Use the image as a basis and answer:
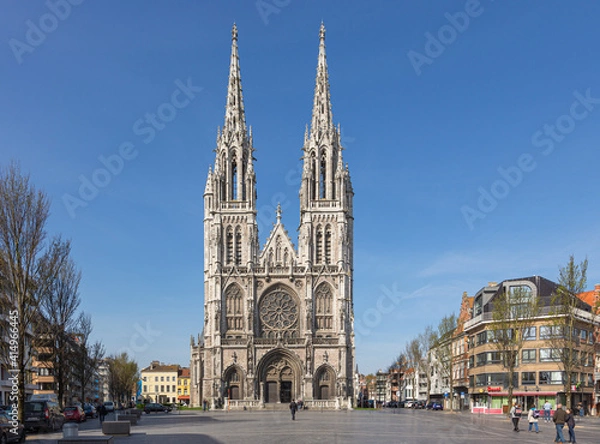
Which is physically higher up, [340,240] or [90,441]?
[340,240]

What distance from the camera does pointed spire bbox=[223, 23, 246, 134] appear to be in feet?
308

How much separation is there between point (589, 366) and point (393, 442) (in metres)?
54.2

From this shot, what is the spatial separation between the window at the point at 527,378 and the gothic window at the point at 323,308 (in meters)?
23.4

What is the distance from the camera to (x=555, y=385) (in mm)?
72000

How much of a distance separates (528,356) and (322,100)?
4100 cm

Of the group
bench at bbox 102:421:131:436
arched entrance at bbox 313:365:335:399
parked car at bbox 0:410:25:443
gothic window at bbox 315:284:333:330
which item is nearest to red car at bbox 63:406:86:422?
bench at bbox 102:421:131:436

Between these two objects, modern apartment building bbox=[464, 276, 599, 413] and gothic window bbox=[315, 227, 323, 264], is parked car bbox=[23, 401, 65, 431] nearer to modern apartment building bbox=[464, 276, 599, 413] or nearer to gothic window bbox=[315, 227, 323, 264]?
modern apartment building bbox=[464, 276, 599, 413]

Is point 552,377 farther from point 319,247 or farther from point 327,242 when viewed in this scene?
point 319,247

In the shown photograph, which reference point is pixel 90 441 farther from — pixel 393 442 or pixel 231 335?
pixel 231 335

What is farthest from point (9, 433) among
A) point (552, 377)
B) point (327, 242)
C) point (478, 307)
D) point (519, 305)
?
point (478, 307)

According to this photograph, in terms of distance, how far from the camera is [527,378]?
7438 centimetres

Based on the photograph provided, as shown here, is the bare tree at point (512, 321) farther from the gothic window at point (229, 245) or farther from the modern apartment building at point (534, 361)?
the gothic window at point (229, 245)

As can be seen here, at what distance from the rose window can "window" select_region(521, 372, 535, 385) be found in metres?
27.3

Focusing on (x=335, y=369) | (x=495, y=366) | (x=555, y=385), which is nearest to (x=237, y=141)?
(x=335, y=369)
